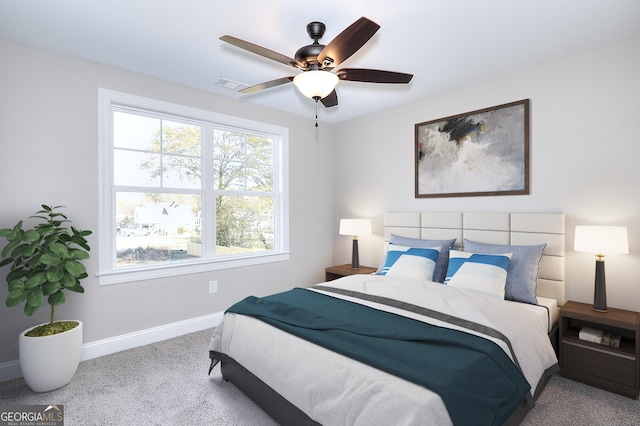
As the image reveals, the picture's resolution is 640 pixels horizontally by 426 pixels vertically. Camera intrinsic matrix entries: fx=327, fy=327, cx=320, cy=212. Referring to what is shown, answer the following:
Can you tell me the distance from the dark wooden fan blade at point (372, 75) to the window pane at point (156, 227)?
7.21 feet

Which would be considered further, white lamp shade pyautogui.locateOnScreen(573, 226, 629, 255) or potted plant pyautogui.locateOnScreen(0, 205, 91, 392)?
white lamp shade pyautogui.locateOnScreen(573, 226, 629, 255)

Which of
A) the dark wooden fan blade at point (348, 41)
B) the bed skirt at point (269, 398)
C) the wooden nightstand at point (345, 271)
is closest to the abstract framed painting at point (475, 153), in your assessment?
the wooden nightstand at point (345, 271)

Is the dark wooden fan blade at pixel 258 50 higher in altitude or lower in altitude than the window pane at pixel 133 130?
higher

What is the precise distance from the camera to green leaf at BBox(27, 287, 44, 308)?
2.24 meters

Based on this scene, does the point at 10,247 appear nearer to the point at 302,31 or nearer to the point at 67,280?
the point at 67,280

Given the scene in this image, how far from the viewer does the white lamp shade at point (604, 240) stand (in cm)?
236

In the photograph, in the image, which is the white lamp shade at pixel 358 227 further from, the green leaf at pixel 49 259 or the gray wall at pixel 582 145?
the green leaf at pixel 49 259

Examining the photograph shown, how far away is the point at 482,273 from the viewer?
8.77ft

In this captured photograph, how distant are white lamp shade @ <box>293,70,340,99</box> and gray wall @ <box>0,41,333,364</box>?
1.92m

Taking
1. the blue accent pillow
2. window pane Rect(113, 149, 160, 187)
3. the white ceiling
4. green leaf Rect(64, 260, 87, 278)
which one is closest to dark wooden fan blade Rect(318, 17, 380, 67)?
the white ceiling

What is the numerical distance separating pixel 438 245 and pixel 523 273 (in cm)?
82

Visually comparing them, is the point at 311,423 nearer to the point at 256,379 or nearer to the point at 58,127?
the point at 256,379

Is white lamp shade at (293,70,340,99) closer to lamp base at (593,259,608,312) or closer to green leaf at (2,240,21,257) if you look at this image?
green leaf at (2,240,21,257)

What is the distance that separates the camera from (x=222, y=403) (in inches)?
86.5
